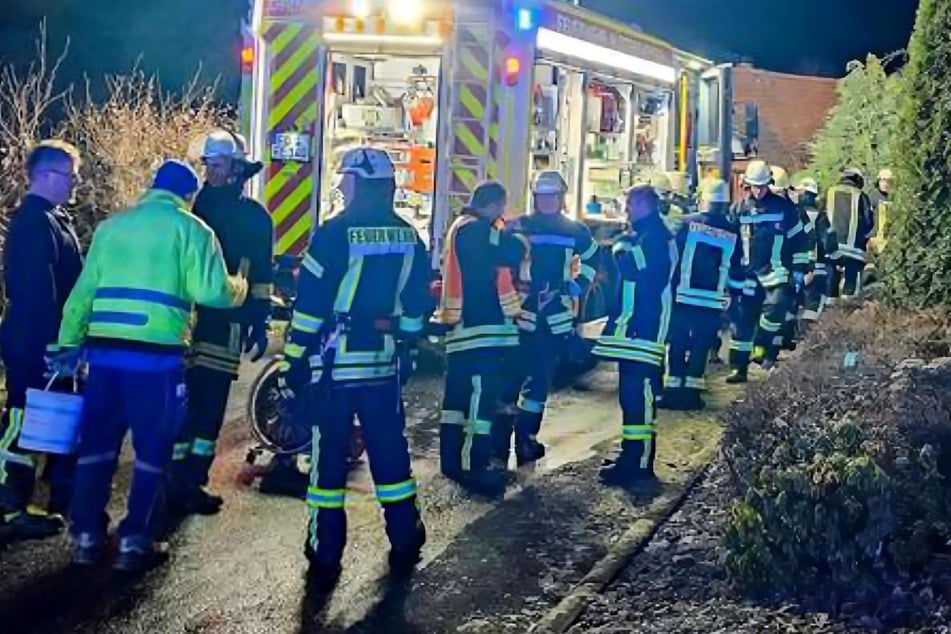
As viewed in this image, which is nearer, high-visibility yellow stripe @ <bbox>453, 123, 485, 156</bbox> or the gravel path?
the gravel path

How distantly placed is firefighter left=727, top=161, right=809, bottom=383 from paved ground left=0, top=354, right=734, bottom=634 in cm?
325

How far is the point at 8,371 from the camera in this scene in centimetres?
646

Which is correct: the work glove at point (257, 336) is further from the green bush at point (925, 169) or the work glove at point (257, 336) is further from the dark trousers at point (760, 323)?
the dark trousers at point (760, 323)

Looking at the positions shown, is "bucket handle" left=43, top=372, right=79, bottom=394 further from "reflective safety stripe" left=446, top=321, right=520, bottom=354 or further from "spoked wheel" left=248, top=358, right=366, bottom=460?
"reflective safety stripe" left=446, top=321, right=520, bottom=354

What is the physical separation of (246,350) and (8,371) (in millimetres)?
1302

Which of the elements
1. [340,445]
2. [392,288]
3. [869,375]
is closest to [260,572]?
[340,445]

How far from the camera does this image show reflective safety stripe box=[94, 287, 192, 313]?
576 centimetres

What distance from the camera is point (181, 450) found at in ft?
23.1

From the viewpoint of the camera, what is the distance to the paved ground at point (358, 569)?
5.47 meters

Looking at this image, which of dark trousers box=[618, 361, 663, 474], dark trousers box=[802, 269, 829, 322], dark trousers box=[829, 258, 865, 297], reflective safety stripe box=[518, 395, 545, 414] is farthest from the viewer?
dark trousers box=[829, 258, 865, 297]

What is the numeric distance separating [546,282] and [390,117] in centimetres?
317

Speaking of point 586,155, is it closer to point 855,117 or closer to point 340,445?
point 340,445

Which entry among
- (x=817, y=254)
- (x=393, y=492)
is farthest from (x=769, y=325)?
(x=393, y=492)

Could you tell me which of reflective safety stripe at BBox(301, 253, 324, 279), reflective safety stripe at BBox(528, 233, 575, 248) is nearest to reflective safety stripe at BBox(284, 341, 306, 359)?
reflective safety stripe at BBox(301, 253, 324, 279)
